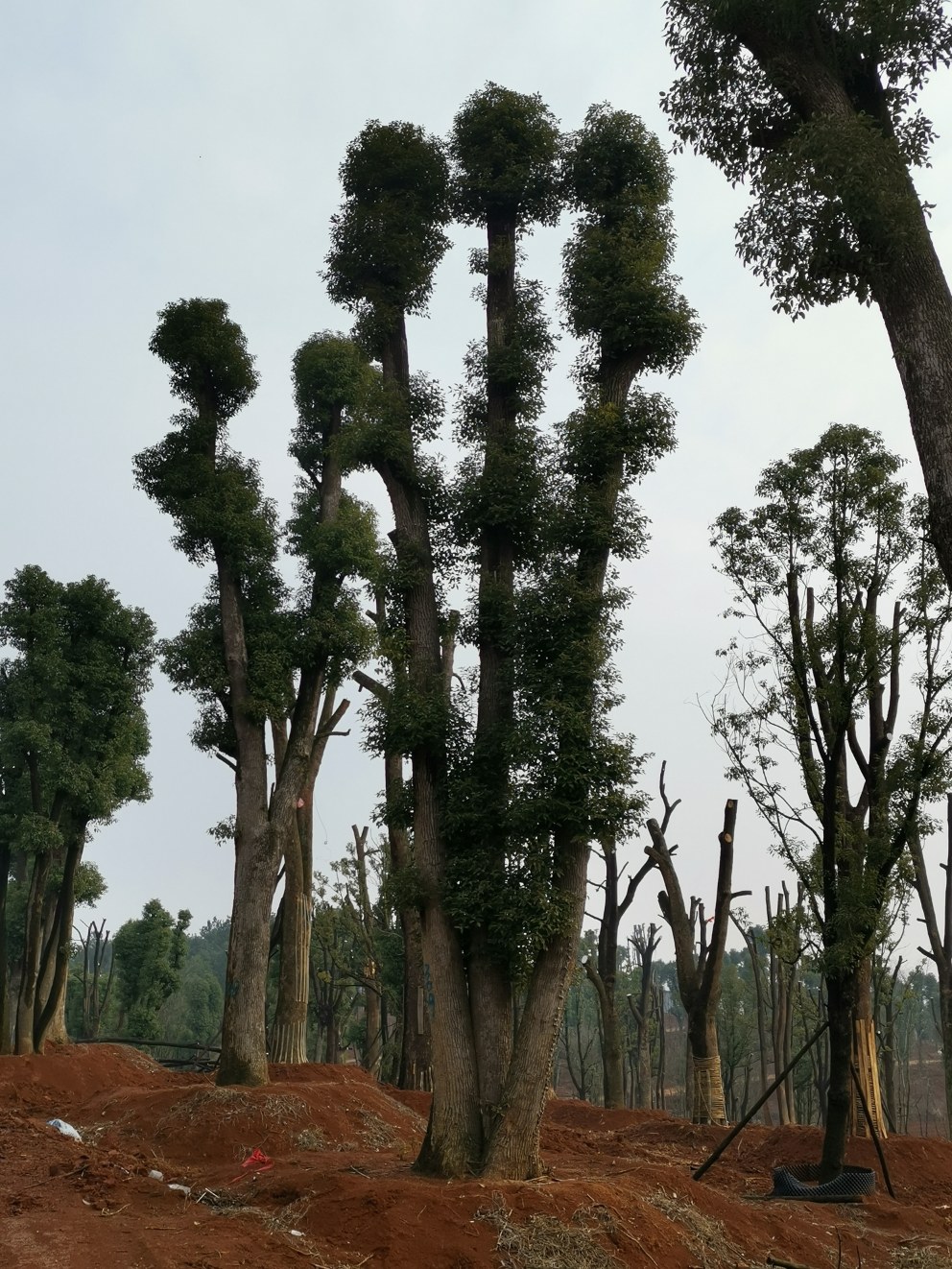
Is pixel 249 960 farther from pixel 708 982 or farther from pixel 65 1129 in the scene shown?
pixel 708 982

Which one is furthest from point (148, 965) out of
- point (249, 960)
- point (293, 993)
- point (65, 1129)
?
→ point (65, 1129)

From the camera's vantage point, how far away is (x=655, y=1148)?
16.1 metres

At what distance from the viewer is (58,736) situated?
21.7 meters

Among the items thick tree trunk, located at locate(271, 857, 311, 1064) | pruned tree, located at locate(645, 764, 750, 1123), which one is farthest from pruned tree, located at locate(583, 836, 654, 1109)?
thick tree trunk, located at locate(271, 857, 311, 1064)

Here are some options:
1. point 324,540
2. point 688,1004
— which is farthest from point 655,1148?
point 324,540

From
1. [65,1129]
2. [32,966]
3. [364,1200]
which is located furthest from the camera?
[32,966]

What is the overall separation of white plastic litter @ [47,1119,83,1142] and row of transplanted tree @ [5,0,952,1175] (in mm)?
2476

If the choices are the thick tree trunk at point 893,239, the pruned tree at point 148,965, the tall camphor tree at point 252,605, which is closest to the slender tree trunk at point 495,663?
the tall camphor tree at point 252,605

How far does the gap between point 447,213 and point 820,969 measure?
10.8 meters

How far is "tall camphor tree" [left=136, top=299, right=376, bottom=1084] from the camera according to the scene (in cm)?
1675

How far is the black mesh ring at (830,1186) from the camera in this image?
12234mm

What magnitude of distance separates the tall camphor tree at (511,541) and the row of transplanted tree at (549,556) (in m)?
0.03

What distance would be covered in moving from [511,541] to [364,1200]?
7079 mm

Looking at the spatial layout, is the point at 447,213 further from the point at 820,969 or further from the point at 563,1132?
the point at 563,1132
